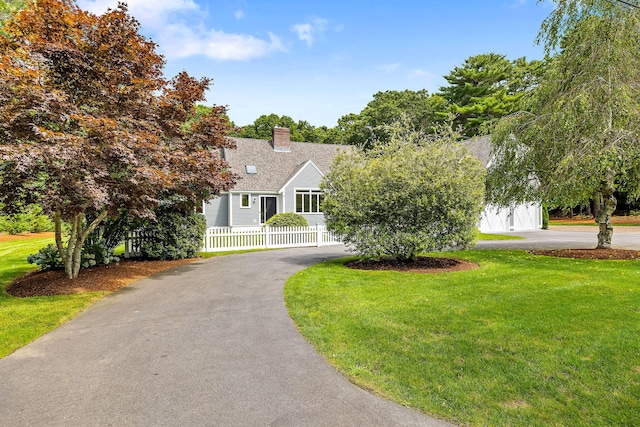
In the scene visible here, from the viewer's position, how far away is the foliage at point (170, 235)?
1277 centimetres

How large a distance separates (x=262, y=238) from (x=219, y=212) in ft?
24.9

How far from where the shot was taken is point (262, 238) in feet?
54.8

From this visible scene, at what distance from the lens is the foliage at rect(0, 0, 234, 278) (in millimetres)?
7035

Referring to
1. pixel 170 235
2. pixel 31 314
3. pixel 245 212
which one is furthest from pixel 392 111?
pixel 31 314

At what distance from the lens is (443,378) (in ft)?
12.3

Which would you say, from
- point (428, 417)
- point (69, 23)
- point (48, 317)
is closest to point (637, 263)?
point (428, 417)

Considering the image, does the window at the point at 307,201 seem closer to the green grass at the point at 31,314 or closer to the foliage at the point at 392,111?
the foliage at the point at 392,111

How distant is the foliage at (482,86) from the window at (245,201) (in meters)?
26.2

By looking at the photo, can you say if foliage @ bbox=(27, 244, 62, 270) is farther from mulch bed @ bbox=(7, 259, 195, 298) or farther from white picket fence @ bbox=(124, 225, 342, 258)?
white picket fence @ bbox=(124, 225, 342, 258)

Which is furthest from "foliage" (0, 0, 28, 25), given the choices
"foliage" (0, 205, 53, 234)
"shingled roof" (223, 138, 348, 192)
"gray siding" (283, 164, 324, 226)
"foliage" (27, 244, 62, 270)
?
"gray siding" (283, 164, 324, 226)

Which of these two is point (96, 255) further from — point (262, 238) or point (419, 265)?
point (419, 265)

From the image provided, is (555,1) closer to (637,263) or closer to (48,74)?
(637,263)

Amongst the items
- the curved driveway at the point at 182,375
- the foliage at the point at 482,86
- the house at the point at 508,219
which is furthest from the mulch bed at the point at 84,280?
the foliage at the point at 482,86

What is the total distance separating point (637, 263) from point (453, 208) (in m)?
5.45
